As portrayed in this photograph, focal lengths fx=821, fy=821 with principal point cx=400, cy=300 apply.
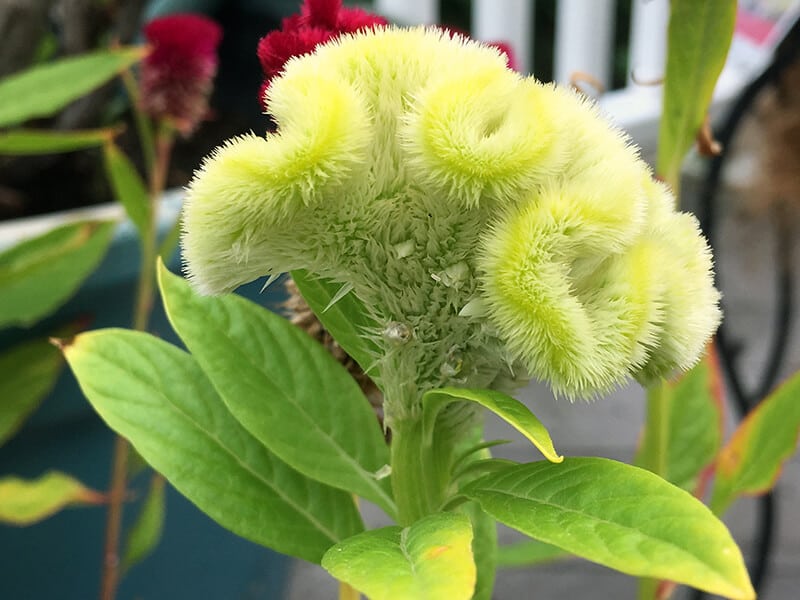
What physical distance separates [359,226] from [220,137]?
877 millimetres

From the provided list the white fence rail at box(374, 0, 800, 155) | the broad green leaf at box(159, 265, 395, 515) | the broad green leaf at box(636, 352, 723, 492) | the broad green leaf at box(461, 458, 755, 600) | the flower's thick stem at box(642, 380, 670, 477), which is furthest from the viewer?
the white fence rail at box(374, 0, 800, 155)

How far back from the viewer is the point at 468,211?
0.70 feet

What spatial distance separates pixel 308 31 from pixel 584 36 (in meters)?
1.07

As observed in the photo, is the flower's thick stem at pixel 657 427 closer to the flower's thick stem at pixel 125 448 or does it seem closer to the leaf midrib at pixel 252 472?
the leaf midrib at pixel 252 472

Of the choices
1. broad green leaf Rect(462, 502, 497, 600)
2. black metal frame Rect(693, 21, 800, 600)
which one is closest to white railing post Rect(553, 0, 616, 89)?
black metal frame Rect(693, 21, 800, 600)

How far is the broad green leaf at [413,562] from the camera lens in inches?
7.8

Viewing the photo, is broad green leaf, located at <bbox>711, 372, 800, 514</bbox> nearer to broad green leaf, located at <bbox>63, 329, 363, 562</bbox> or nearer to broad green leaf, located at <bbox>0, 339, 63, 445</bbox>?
broad green leaf, located at <bbox>63, 329, 363, 562</bbox>

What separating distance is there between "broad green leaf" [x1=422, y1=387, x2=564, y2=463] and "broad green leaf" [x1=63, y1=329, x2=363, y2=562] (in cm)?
10

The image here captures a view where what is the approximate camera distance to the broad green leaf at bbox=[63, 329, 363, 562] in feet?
1.01

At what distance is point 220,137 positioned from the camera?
3.42 ft

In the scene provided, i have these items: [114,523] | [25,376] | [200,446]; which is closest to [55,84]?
[25,376]

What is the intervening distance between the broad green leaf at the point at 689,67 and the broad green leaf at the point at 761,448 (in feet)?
0.48

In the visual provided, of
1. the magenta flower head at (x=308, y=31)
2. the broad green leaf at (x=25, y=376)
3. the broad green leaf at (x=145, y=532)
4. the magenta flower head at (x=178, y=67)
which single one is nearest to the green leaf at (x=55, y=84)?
the magenta flower head at (x=178, y=67)

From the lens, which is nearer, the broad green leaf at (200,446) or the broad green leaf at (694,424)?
the broad green leaf at (200,446)
